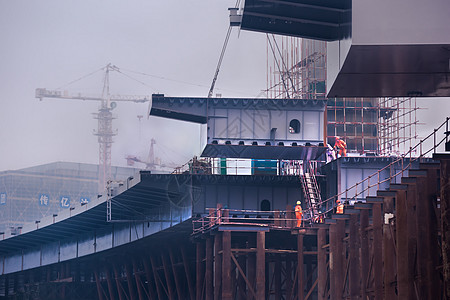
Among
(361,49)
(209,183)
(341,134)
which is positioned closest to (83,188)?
(341,134)

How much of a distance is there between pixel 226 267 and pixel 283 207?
850cm

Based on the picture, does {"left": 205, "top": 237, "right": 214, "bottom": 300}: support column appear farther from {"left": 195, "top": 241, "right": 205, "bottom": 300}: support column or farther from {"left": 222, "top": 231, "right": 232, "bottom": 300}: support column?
{"left": 222, "top": 231, "right": 232, "bottom": 300}: support column

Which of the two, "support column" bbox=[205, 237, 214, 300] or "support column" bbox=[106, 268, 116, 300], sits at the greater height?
"support column" bbox=[205, 237, 214, 300]

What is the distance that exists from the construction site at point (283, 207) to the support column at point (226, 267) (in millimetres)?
79

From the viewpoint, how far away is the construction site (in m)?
23.4

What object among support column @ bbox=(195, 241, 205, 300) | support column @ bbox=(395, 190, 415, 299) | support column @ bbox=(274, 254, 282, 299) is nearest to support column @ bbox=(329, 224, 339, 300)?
support column @ bbox=(395, 190, 415, 299)

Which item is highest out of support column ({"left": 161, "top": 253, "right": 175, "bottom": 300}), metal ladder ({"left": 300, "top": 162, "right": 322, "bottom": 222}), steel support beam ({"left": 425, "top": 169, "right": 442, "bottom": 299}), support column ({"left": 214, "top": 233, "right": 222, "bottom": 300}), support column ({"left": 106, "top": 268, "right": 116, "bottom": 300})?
metal ladder ({"left": 300, "top": 162, "right": 322, "bottom": 222})

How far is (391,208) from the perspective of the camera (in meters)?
32.6

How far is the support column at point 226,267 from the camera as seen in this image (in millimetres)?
45934

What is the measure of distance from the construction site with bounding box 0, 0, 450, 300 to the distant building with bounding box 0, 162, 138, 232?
92.3 m

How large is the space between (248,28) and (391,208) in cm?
1057

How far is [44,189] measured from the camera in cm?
19525

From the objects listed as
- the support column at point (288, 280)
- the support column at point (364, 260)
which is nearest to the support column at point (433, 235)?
the support column at point (364, 260)

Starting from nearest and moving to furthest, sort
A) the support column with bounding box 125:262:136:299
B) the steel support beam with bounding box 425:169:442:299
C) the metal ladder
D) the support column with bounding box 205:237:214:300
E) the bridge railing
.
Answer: the steel support beam with bounding box 425:169:442:299 < the bridge railing < the metal ladder < the support column with bounding box 205:237:214:300 < the support column with bounding box 125:262:136:299
